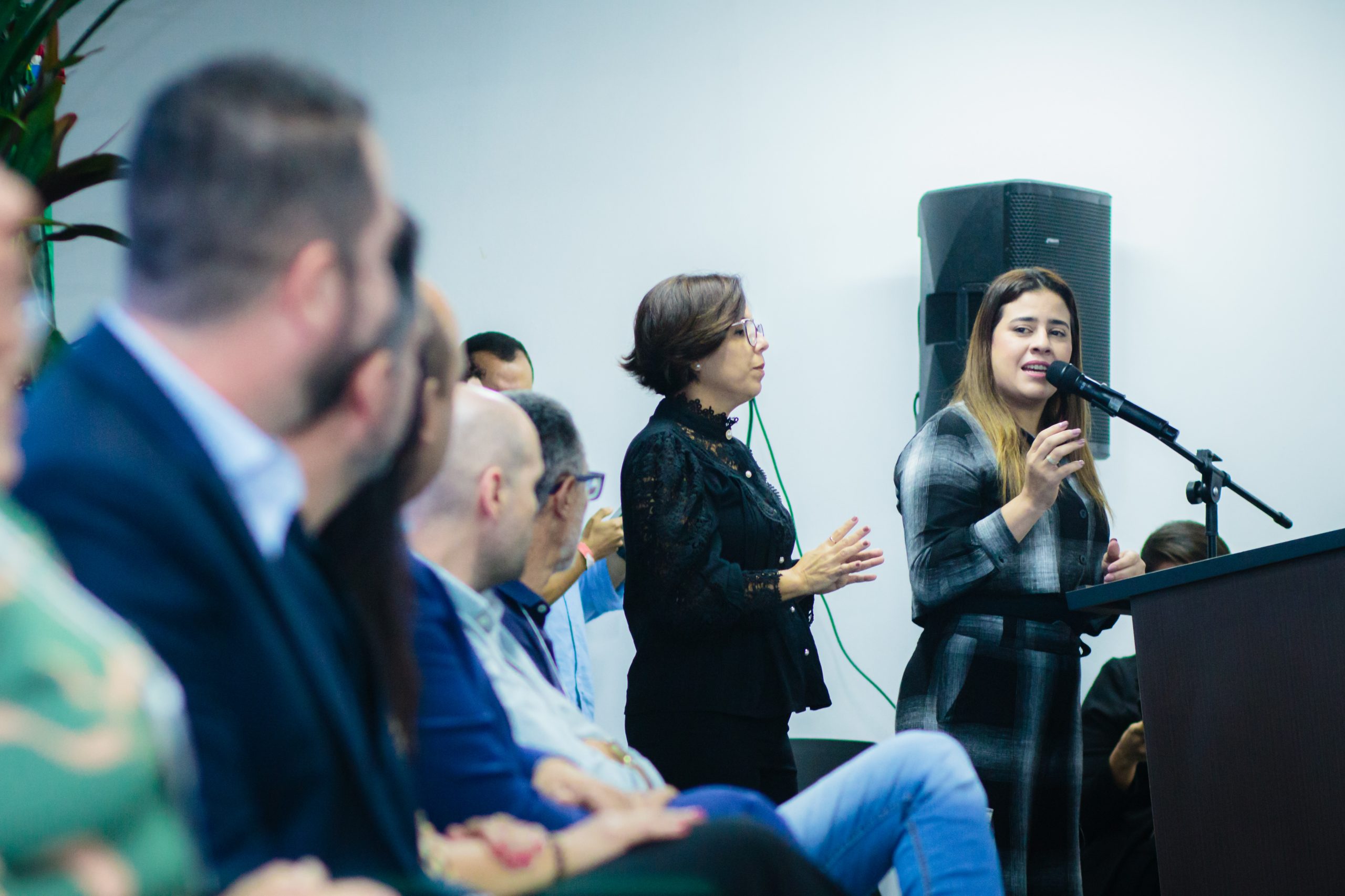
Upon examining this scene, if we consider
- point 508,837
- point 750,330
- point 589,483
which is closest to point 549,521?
point 589,483

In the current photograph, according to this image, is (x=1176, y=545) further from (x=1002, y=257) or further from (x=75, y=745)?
(x=75, y=745)

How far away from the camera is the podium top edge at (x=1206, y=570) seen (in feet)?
4.96

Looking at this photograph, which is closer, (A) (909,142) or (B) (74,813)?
(B) (74,813)

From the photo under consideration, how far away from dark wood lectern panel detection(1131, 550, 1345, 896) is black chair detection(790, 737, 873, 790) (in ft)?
3.98

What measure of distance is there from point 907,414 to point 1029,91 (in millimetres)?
946

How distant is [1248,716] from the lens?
5.17 ft

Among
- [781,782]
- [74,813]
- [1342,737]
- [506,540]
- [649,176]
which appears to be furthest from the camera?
[649,176]

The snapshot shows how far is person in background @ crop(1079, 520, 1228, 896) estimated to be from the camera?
8.04ft

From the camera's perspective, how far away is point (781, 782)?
2.10 meters

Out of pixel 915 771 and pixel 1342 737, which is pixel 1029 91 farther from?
pixel 915 771

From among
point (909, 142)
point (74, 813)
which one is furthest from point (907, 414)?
point (74, 813)

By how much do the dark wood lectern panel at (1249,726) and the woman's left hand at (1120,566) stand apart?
1.65ft

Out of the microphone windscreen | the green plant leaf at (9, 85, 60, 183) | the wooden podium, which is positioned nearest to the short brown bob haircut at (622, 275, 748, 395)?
the microphone windscreen

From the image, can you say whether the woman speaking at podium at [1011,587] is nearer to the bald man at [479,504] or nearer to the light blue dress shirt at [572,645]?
the light blue dress shirt at [572,645]
